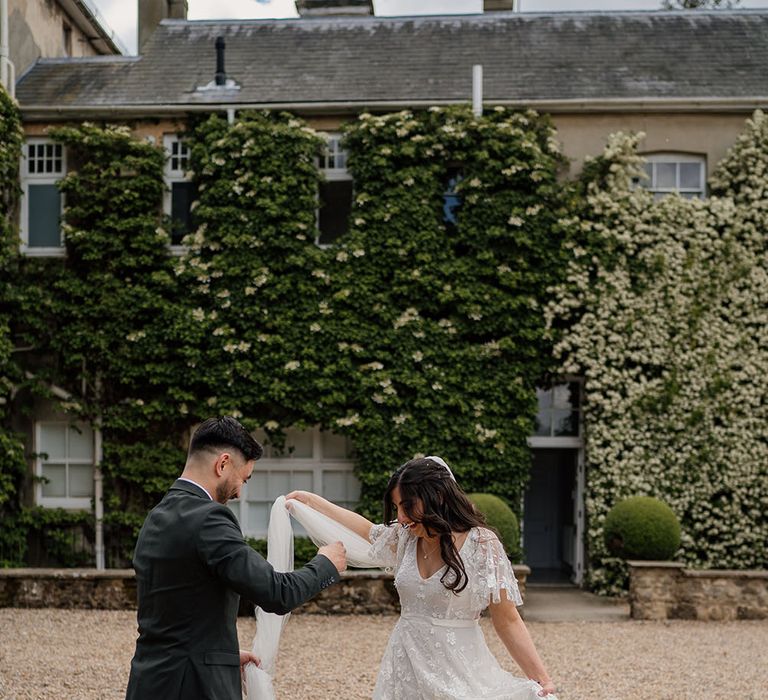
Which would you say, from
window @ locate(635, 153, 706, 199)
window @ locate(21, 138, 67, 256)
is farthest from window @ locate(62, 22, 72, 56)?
window @ locate(635, 153, 706, 199)

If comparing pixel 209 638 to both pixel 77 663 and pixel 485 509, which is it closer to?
pixel 77 663

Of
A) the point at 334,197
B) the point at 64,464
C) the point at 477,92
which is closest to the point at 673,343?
the point at 477,92

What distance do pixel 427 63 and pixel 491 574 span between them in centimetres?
1231

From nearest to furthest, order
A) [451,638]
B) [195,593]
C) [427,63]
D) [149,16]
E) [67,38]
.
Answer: [195,593] → [451,638] → [427,63] → [149,16] → [67,38]

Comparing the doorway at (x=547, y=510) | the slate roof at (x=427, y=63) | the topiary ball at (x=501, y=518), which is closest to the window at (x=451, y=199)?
the slate roof at (x=427, y=63)

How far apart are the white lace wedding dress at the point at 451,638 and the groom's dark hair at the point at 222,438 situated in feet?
3.33

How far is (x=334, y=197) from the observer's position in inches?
553

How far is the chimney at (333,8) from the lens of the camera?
55.1 ft

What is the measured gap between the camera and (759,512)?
1305 cm

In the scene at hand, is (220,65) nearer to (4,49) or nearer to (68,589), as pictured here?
(4,49)

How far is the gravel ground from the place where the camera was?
7727mm

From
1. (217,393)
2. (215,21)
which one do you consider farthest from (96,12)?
(217,393)

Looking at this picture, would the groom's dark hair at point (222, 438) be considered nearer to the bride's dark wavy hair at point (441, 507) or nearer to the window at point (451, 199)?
the bride's dark wavy hair at point (441, 507)

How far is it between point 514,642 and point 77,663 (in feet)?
18.7
